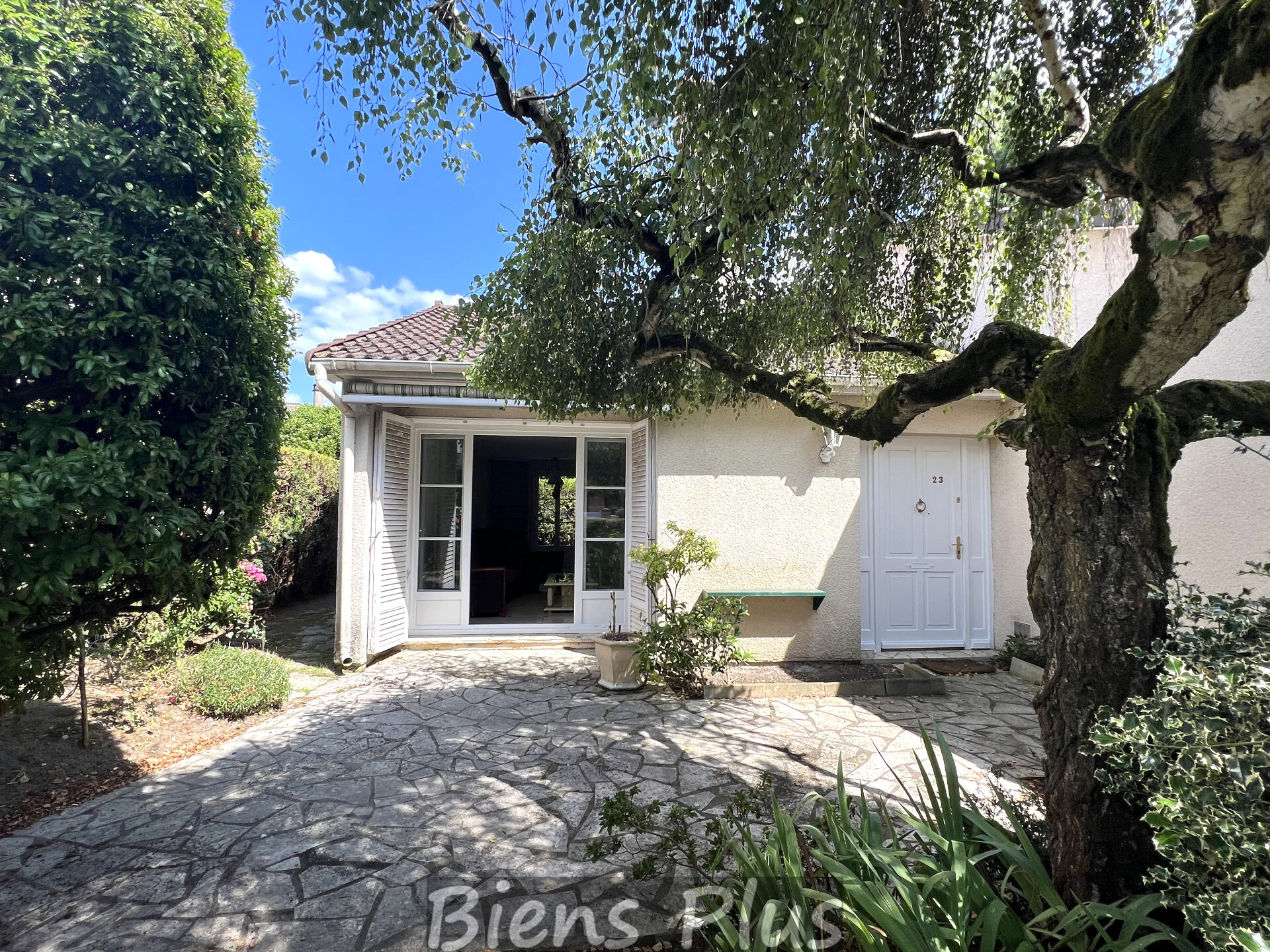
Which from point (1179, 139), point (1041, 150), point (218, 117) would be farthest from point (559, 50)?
point (1041, 150)

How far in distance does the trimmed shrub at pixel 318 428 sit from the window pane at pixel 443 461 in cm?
891

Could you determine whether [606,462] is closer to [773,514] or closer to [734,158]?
[773,514]

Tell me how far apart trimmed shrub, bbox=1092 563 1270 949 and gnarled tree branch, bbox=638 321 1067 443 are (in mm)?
1324

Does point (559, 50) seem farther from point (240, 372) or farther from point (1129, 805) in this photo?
point (1129, 805)

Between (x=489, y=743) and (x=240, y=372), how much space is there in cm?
334

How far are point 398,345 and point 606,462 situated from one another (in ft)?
9.93

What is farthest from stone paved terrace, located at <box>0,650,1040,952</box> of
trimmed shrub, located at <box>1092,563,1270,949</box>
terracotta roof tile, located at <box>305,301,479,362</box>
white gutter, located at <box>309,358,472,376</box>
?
terracotta roof tile, located at <box>305,301,479,362</box>

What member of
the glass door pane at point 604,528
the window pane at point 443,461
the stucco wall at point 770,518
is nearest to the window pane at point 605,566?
the glass door pane at point 604,528

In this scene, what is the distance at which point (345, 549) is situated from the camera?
6812 mm

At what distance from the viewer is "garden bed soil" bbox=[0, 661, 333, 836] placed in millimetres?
4020

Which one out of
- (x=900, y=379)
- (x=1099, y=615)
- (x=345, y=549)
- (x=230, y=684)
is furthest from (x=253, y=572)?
(x=1099, y=615)

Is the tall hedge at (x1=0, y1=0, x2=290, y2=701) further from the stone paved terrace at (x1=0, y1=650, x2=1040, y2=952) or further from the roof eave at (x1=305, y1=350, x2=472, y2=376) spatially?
the roof eave at (x1=305, y1=350, x2=472, y2=376)

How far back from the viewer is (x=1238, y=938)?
1.51m

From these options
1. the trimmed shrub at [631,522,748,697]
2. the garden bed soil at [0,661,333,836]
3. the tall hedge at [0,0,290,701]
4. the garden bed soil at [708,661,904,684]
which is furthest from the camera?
the garden bed soil at [708,661,904,684]
